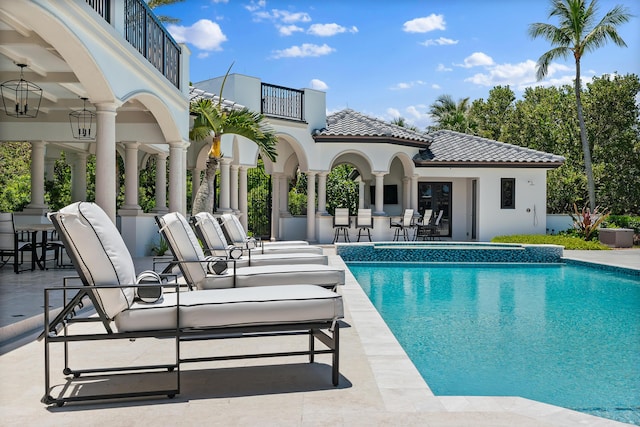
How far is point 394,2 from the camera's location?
22.7 ft

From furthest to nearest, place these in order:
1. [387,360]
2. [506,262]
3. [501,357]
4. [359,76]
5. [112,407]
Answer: [359,76], [506,262], [501,357], [387,360], [112,407]

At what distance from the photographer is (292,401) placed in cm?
348

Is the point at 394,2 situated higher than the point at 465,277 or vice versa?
the point at 394,2

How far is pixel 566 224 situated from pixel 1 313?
23.0 meters

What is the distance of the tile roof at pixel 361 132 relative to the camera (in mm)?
22031

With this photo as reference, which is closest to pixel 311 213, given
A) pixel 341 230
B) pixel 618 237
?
pixel 341 230

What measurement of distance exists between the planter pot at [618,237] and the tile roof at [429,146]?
147 inches

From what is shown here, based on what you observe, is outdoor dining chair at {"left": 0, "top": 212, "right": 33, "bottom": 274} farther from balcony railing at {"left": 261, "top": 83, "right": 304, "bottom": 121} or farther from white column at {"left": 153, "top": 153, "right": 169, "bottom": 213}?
balcony railing at {"left": 261, "top": 83, "right": 304, "bottom": 121}

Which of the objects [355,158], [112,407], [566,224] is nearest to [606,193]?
[566,224]

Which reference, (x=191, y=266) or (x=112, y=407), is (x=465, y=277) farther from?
(x=112, y=407)

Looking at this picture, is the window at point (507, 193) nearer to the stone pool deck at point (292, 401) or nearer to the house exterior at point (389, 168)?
the house exterior at point (389, 168)

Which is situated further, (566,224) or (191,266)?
(566,224)

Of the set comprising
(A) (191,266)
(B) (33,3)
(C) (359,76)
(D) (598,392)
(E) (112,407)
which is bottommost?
(D) (598,392)

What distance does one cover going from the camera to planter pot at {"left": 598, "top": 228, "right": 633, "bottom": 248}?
68.5 feet
